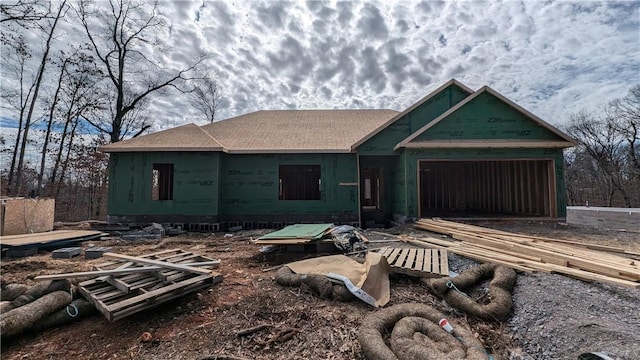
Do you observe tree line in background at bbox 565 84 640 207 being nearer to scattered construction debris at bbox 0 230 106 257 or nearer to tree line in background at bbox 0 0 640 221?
tree line in background at bbox 0 0 640 221

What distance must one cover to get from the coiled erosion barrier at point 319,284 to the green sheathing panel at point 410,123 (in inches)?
282

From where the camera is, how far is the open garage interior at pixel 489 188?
10.2 meters

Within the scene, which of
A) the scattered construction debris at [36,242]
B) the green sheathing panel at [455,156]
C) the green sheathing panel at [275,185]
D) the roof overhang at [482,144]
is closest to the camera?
the scattered construction debris at [36,242]

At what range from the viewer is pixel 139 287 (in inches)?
143

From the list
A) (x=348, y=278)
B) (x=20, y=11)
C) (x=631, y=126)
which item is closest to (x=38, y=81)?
(x=20, y=11)

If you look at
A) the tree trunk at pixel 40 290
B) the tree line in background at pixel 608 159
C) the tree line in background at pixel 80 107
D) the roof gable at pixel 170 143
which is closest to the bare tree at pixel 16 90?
the tree line in background at pixel 80 107

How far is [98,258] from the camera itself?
655 cm

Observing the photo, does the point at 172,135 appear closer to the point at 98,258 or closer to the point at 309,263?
the point at 98,258

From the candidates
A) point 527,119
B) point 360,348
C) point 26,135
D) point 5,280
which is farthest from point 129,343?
point 26,135

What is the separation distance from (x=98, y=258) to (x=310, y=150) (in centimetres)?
709

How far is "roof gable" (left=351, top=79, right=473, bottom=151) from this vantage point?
10.7 m

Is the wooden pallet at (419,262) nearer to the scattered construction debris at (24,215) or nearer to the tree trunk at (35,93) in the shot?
the scattered construction debris at (24,215)

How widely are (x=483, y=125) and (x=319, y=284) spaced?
8902 mm

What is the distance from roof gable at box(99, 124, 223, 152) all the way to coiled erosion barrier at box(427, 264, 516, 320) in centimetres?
888
